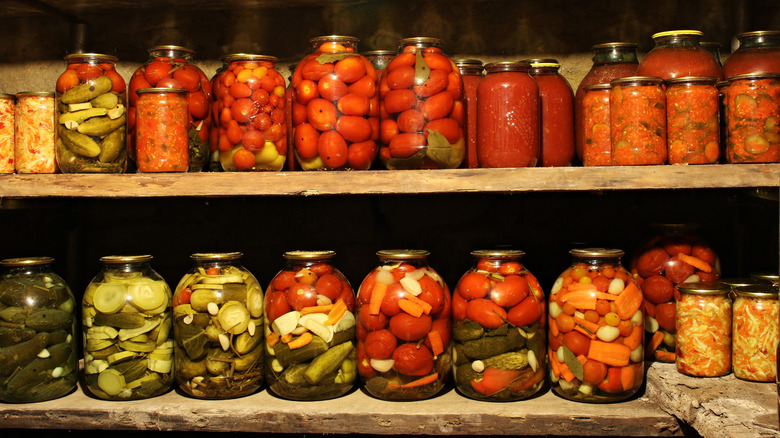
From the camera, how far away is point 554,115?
4.17 ft

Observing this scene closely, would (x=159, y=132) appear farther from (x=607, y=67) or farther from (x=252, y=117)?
(x=607, y=67)

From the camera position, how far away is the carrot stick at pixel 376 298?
3.70 feet

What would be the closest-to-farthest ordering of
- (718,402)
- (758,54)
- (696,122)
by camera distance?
(718,402), (696,122), (758,54)

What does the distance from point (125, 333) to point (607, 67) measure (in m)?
1.05

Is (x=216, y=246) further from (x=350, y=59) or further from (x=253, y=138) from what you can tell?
(x=350, y=59)

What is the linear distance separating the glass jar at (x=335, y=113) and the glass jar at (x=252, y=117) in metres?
0.04

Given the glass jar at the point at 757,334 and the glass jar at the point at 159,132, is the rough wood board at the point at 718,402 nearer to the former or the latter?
the glass jar at the point at 757,334

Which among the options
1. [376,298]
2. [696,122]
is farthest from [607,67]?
[376,298]

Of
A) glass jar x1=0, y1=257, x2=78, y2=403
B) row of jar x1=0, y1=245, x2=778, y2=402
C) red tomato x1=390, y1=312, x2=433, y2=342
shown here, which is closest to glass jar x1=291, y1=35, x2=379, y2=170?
row of jar x1=0, y1=245, x2=778, y2=402

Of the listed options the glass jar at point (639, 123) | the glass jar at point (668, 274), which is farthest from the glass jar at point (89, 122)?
the glass jar at point (668, 274)

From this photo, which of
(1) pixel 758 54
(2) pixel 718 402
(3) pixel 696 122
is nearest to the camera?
(2) pixel 718 402

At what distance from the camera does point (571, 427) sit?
42.9 inches

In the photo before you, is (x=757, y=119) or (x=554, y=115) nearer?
(x=757, y=119)

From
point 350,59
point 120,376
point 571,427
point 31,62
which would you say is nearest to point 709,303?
point 571,427
